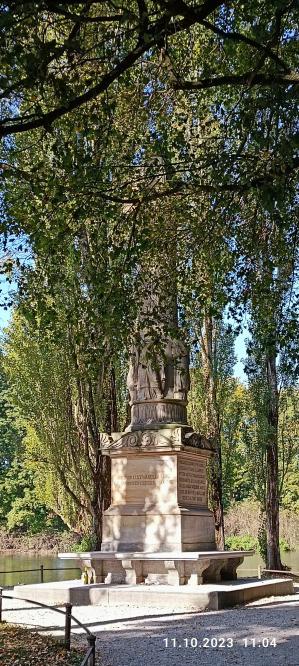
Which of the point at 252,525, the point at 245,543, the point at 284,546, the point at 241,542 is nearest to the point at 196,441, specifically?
the point at 245,543

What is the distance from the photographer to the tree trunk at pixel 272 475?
2152 centimetres

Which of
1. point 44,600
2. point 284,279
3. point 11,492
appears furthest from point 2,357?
point 11,492

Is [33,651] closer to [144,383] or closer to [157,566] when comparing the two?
[157,566]

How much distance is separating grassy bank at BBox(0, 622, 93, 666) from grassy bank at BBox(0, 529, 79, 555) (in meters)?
38.5

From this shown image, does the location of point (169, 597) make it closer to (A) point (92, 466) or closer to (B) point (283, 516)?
(A) point (92, 466)

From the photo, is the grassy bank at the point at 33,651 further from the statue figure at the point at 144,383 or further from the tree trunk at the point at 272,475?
the tree trunk at the point at 272,475

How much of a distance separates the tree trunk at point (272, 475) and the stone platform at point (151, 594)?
7.55 meters

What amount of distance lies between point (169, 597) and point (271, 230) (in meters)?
6.15

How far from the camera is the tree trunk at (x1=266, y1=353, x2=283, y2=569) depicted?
2152 centimetres

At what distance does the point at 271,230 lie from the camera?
975cm

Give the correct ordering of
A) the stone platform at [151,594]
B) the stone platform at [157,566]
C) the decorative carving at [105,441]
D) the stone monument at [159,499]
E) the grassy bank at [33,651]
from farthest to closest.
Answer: the decorative carving at [105,441]
the stone monument at [159,499]
the stone platform at [157,566]
the stone platform at [151,594]
the grassy bank at [33,651]

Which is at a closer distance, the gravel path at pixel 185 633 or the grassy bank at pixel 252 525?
the gravel path at pixel 185 633
